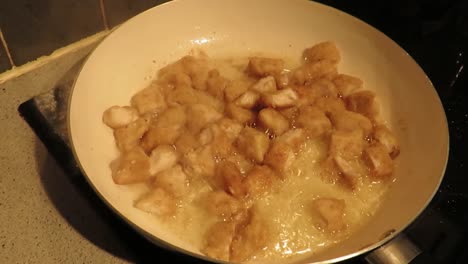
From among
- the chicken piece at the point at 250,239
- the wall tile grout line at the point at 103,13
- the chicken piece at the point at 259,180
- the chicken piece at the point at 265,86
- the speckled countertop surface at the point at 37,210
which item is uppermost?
the wall tile grout line at the point at 103,13

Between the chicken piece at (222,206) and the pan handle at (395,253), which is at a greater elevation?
the chicken piece at (222,206)

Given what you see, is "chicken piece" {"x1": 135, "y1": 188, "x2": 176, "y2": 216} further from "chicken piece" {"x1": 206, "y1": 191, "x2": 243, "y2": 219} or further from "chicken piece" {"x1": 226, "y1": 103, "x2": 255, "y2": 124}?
"chicken piece" {"x1": 226, "y1": 103, "x2": 255, "y2": 124}

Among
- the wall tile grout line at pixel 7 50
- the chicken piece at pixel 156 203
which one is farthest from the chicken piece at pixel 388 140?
the wall tile grout line at pixel 7 50

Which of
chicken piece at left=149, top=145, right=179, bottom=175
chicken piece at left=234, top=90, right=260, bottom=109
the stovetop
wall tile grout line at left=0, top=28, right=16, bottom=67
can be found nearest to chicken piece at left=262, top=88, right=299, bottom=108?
chicken piece at left=234, top=90, right=260, bottom=109

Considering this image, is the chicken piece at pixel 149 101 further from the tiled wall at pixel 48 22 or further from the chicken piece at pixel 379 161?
the chicken piece at pixel 379 161

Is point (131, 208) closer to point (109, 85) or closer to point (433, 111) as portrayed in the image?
point (109, 85)

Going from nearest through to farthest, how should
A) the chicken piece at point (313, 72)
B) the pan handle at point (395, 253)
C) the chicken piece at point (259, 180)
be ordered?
1. the pan handle at point (395, 253)
2. the chicken piece at point (259, 180)
3. the chicken piece at point (313, 72)
